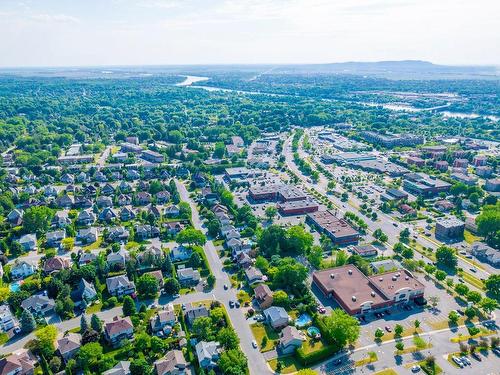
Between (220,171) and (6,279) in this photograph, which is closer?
(6,279)

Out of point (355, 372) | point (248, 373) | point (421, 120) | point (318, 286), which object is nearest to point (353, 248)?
point (318, 286)

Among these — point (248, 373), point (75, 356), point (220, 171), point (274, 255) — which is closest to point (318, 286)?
point (274, 255)

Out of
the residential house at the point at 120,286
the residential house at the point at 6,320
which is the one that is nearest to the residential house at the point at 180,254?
the residential house at the point at 120,286

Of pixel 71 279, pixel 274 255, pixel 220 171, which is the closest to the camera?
pixel 71 279

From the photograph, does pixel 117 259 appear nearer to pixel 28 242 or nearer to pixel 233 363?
pixel 28 242

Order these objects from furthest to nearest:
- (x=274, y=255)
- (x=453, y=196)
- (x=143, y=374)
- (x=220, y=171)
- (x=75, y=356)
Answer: (x=220, y=171), (x=453, y=196), (x=274, y=255), (x=75, y=356), (x=143, y=374)

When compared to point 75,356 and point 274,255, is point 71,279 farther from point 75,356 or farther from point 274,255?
point 274,255

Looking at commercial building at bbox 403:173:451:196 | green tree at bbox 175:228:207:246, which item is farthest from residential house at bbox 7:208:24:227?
commercial building at bbox 403:173:451:196

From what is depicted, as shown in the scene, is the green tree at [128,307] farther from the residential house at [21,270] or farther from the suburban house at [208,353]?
the residential house at [21,270]
